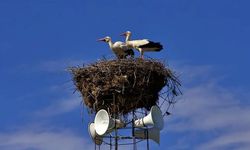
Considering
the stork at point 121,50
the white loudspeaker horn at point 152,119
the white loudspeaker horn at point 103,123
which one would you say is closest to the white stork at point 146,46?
the stork at point 121,50

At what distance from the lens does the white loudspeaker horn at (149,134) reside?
1650 cm

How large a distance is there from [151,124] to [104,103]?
46.0 inches

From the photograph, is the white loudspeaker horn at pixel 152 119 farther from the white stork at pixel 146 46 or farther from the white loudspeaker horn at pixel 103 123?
the white stork at pixel 146 46

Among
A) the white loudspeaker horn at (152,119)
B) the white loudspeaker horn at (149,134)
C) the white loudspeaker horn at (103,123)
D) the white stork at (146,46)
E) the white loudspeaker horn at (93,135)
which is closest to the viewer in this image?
the white loudspeaker horn at (103,123)

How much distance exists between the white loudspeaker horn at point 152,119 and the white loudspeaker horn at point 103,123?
0.47 m

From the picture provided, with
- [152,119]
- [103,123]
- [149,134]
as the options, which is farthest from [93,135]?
[152,119]

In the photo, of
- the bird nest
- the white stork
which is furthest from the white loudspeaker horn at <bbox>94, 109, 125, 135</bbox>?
the white stork

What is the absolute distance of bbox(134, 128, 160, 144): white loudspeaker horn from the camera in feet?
54.1

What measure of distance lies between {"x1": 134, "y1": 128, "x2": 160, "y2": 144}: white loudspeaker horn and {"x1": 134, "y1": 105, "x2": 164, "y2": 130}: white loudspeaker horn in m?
0.13

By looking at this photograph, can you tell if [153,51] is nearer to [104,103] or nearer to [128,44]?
[128,44]

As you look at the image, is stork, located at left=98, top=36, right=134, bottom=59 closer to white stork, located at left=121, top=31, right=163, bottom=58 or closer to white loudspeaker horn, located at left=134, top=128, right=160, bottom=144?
white stork, located at left=121, top=31, right=163, bottom=58

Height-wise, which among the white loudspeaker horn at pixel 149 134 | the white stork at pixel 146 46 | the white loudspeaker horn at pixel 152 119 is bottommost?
the white loudspeaker horn at pixel 149 134

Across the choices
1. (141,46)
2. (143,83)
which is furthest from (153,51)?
(143,83)

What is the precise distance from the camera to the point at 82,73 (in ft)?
54.8
